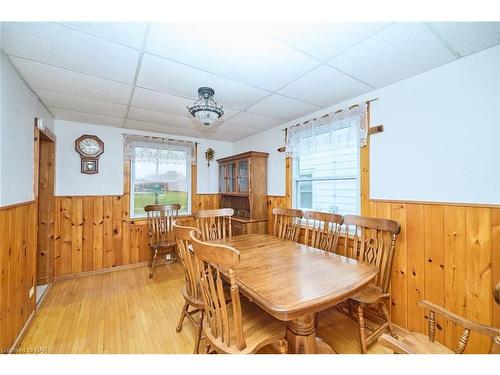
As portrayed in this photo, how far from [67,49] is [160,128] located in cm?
197

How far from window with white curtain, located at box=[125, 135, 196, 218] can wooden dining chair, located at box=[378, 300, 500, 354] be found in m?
3.55

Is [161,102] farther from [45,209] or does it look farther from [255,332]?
[255,332]

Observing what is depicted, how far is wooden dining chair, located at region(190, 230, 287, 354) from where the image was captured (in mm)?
1006

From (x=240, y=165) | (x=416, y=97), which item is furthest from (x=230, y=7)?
(x=240, y=165)

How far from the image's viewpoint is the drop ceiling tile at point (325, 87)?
6.03 ft

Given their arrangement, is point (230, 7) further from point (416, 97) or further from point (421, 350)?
point (421, 350)

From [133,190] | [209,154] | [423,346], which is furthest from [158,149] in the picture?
[423,346]

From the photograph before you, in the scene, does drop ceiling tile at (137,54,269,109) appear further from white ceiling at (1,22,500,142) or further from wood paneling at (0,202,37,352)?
wood paneling at (0,202,37,352)

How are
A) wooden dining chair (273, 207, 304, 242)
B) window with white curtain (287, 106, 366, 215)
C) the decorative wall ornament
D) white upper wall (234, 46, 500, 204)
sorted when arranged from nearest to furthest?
white upper wall (234, 46, 500, 204) → window with white curtain (287, 106, 366, 215) → wooden dining chair (273, 207, 304, 242) → the decorative wall ornament

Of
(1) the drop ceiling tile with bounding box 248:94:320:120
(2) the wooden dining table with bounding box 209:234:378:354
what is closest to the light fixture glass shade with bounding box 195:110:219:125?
(1) the drop ceiling tile with bounding box 248:94:320:120

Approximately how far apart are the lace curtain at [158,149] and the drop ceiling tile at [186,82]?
5.54ft

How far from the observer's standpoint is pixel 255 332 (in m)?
1.22
